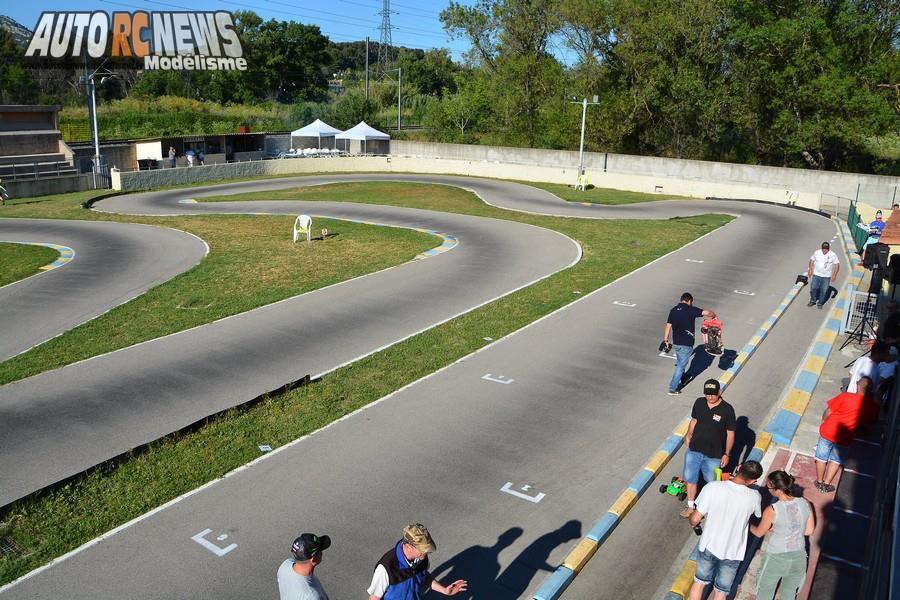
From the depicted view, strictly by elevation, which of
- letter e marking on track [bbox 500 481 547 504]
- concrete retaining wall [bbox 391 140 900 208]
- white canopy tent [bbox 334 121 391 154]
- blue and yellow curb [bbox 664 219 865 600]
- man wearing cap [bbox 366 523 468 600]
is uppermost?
white canopy tent [bbox 334 121 391 154]

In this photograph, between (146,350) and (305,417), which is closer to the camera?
(305,417)

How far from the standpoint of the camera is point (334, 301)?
1816 cm

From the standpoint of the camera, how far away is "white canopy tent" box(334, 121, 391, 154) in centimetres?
5744

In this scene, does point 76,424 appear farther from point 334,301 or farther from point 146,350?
point 334,301

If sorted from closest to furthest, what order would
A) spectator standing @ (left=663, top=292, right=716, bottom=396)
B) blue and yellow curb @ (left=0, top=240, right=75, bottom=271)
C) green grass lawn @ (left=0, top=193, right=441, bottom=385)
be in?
spectator standing @ (left=663, top=292, right=716, bottom=396) → green grass lawn @ (left=0, top=193, right=441, bottom=385) → blue and yellow curb @ (left=0, top=240, right=75, bottom=271)

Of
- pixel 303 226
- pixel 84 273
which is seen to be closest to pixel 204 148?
pixel 303 226

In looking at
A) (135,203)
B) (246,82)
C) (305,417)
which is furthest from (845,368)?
(246,82)

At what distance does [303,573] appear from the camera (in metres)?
5.96

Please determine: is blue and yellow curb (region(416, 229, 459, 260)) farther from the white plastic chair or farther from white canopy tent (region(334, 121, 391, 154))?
white canopy tent (region(334, 121, 391, 154))

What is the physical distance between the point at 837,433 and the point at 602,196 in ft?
111

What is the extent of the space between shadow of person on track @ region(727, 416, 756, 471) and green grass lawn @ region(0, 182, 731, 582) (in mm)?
5449

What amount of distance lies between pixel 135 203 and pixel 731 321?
3038 cm

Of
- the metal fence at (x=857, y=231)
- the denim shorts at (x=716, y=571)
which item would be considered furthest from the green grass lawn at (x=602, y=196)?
the denim shorts at (x=716, y=571)

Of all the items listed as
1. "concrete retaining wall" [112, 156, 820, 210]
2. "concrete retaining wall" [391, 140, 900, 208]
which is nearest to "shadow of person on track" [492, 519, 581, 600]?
"concrete retaining wall" [112, 156, 820, 210]
